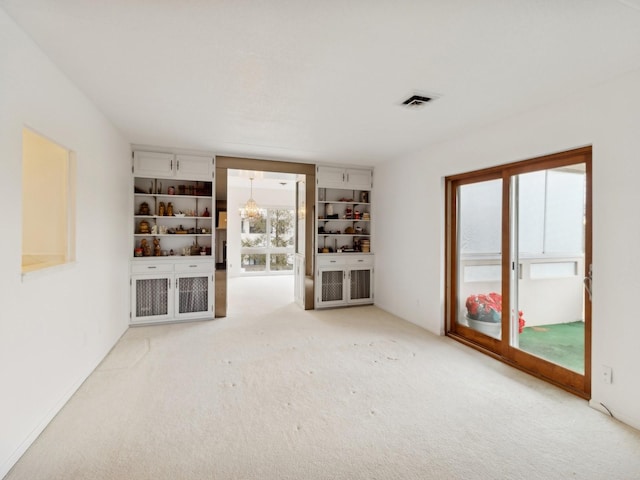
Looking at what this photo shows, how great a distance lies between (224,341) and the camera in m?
3.87

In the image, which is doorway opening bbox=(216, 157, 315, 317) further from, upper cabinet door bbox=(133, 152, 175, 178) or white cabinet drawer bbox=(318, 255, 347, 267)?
upper cabinet door bbox=(133, 152, 175, 178)

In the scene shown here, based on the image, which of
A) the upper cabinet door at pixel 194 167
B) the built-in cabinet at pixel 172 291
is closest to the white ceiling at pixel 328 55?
the upper cabinet door at pixel 194 167

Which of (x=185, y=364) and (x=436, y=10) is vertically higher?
(x=436, y=10)

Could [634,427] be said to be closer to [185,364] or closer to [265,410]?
[265,410]

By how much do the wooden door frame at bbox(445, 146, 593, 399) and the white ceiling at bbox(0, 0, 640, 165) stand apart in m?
0.57

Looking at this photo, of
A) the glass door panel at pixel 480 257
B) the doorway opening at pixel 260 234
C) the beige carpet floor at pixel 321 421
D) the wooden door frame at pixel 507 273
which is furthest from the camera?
the doorway opening at pixel 260 234

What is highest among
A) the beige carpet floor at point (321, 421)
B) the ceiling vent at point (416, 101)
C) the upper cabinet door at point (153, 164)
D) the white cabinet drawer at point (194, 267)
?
the ceiling vent at point (416, 101)

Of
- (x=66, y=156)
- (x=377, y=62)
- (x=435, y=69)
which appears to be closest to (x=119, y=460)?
(x=66, y=156)

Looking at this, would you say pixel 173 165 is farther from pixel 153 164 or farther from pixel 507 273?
pixel 507 273

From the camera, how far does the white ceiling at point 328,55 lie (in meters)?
1.70

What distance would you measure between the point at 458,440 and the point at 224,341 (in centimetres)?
276

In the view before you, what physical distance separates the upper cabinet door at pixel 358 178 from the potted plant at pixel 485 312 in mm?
2669

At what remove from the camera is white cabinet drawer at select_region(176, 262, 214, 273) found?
4.62 meters

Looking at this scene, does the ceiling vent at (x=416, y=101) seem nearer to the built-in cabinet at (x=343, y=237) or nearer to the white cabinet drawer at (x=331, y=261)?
the built-in cabinet at (x=343, y=237)
